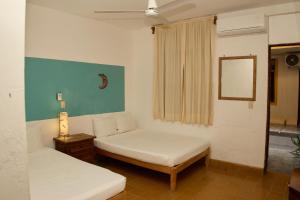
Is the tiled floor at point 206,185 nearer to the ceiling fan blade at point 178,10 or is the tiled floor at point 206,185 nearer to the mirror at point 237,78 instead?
the mirror at point 237,78

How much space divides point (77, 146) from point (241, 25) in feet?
10.6

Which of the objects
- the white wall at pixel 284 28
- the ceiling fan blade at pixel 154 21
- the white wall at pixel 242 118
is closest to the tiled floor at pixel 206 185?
the white wall at pixel 242 118

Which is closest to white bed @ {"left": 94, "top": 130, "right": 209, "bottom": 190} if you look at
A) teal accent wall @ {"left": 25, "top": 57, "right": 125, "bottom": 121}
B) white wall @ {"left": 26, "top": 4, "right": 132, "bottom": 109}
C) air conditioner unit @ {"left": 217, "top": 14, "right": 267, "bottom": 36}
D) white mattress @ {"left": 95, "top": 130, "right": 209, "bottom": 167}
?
white mattress @ {"left": 95, "top": 130, "right": 209, "bottom": 167}

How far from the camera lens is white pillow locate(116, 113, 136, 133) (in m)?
4.51

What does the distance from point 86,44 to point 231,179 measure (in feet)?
11.2

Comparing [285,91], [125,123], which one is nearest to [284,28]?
[125,123]

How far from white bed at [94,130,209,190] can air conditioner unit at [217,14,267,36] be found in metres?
1.91

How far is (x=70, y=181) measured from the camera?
2211 millimetres

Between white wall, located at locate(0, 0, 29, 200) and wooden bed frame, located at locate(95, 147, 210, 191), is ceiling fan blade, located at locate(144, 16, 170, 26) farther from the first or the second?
white wall, located at locate(0, 0, 29, 200)

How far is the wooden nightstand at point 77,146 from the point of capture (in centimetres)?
337

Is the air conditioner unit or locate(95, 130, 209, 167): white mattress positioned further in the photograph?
the air conditioner unit

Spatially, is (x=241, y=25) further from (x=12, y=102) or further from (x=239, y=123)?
(x=12, y=102)

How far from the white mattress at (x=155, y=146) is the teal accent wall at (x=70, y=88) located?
716 mm

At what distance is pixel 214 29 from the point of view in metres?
3.91
